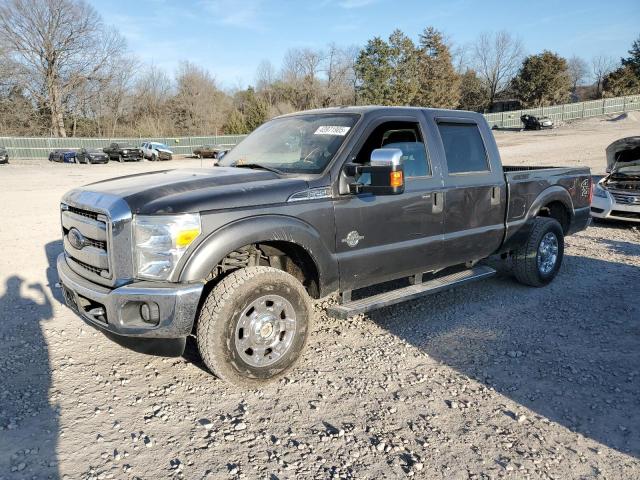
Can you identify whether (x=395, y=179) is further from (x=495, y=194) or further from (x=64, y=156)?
(x=64, y=156)

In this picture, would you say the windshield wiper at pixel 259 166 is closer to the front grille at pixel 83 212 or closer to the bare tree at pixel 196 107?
the front grille at pixel 83 212

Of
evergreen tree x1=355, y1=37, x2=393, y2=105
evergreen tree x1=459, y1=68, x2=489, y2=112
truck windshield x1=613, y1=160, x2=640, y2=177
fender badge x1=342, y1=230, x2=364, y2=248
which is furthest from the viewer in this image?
evergreen tree x1=459, y1=68, x2=489, y2=112

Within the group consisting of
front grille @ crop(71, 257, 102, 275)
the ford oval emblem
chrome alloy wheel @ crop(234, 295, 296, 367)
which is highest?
the ford oval emblem

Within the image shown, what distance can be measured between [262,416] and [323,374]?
0.69m

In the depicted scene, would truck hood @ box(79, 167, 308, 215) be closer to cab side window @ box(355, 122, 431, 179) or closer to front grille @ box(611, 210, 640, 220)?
cab side window @ box(355, 122, 431, 179)

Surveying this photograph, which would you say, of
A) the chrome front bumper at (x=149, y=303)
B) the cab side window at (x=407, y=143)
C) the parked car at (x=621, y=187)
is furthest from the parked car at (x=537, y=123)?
the chrome front bumper at (x=149, y=303)

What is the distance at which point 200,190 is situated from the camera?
11.1 feet

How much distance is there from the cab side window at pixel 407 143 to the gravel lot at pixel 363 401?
57.5 inches

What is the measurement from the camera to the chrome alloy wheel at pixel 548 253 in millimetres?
5668

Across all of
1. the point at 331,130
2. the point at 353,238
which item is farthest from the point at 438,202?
the point at 331,130

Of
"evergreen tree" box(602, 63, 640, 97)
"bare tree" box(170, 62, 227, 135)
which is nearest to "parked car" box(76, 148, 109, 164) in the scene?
"bare tree" box(170, 62, 227, 135)

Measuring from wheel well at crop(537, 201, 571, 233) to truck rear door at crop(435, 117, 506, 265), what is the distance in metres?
1.22

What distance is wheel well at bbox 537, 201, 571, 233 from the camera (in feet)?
19.9

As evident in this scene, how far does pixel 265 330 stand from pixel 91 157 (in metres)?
37.2
